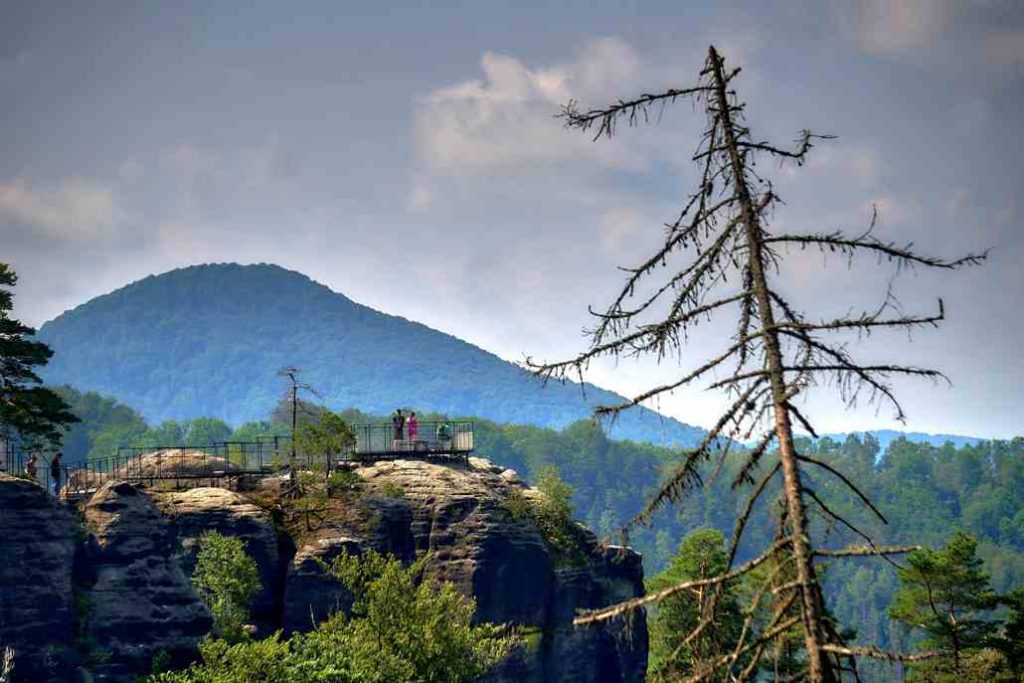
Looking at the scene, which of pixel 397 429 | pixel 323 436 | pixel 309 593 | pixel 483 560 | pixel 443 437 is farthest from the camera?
pixel 443 437

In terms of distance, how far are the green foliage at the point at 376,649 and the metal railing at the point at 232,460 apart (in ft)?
59.6

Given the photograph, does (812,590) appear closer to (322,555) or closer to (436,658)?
(436,658)

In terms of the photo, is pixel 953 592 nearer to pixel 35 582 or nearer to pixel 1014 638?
pixel 1014 638

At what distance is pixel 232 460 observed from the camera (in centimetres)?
6894

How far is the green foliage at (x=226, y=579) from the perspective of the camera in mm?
53250

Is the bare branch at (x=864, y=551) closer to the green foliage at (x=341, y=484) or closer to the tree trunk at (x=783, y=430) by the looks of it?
the tree trunk at (x=783, y=430)

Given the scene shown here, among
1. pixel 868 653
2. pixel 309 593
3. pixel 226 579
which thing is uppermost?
pixel 868 653

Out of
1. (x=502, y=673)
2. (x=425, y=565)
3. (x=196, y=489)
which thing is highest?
(x=196, y=489)

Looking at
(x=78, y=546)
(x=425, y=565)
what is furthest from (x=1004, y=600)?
(x=78, y=546)

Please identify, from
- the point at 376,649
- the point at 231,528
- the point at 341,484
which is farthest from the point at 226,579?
the point at 376,649

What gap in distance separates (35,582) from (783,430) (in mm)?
42724

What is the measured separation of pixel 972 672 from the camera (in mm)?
50875

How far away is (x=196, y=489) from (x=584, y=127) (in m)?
52.8

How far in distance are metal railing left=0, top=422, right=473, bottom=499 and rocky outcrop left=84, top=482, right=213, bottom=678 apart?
5169 millimetres
